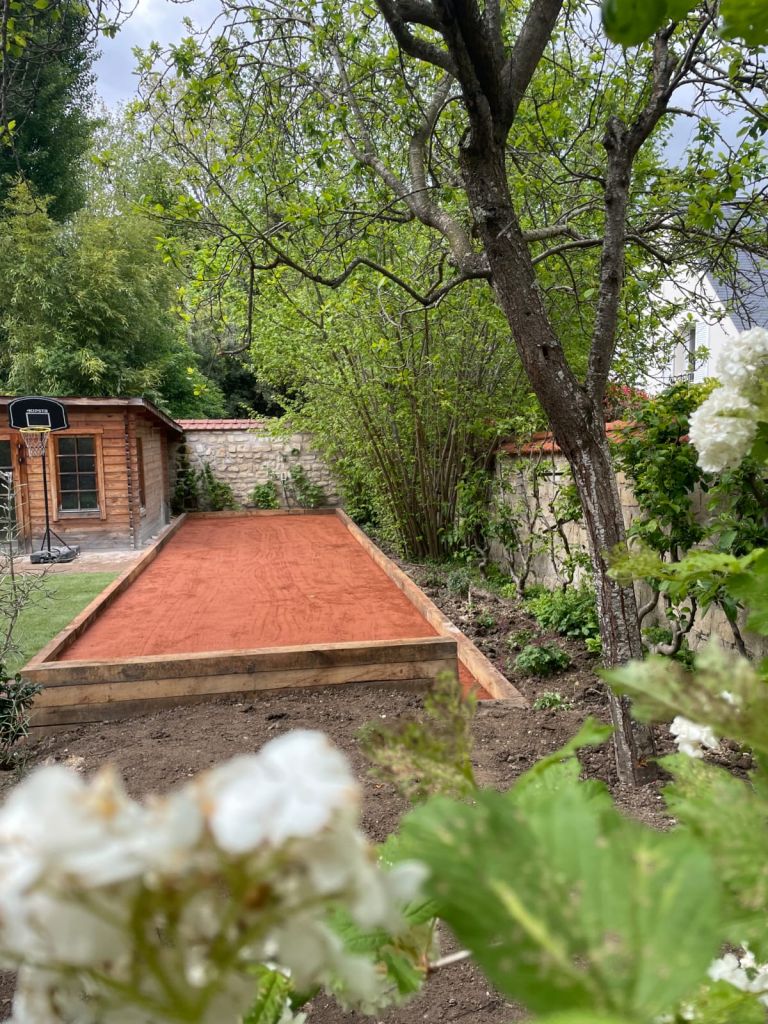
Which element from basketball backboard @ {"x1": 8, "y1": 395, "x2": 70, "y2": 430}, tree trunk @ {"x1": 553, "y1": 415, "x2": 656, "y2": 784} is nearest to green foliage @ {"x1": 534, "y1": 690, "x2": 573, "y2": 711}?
tree trunk @ {"x1": 553, "y1": 415, "x2": 656, "y2": 784}

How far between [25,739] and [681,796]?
3809 mm

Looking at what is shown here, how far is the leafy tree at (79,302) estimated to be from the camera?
15734 millimetres

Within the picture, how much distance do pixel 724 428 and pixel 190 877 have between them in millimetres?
1262

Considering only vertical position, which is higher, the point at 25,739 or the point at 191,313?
the point at 191,313

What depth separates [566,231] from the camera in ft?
12.2

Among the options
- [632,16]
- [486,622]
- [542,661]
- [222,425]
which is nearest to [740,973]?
[632,16]

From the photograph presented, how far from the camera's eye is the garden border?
3934 mm

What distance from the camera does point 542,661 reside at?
4.56 meters

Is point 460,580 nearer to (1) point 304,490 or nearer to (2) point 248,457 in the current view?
(1) point 304,490

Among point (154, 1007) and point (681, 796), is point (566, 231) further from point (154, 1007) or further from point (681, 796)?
point (154, 1007)

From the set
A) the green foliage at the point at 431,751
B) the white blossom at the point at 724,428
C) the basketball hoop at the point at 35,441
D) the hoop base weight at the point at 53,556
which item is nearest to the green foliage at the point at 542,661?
the white blossom at the point at 724,428

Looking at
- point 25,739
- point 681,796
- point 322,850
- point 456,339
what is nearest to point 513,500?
point 456,339

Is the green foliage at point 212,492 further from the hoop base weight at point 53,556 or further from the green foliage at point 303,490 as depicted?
the hoop base weight at point 53,556

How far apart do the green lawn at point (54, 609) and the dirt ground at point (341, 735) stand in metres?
0.92
